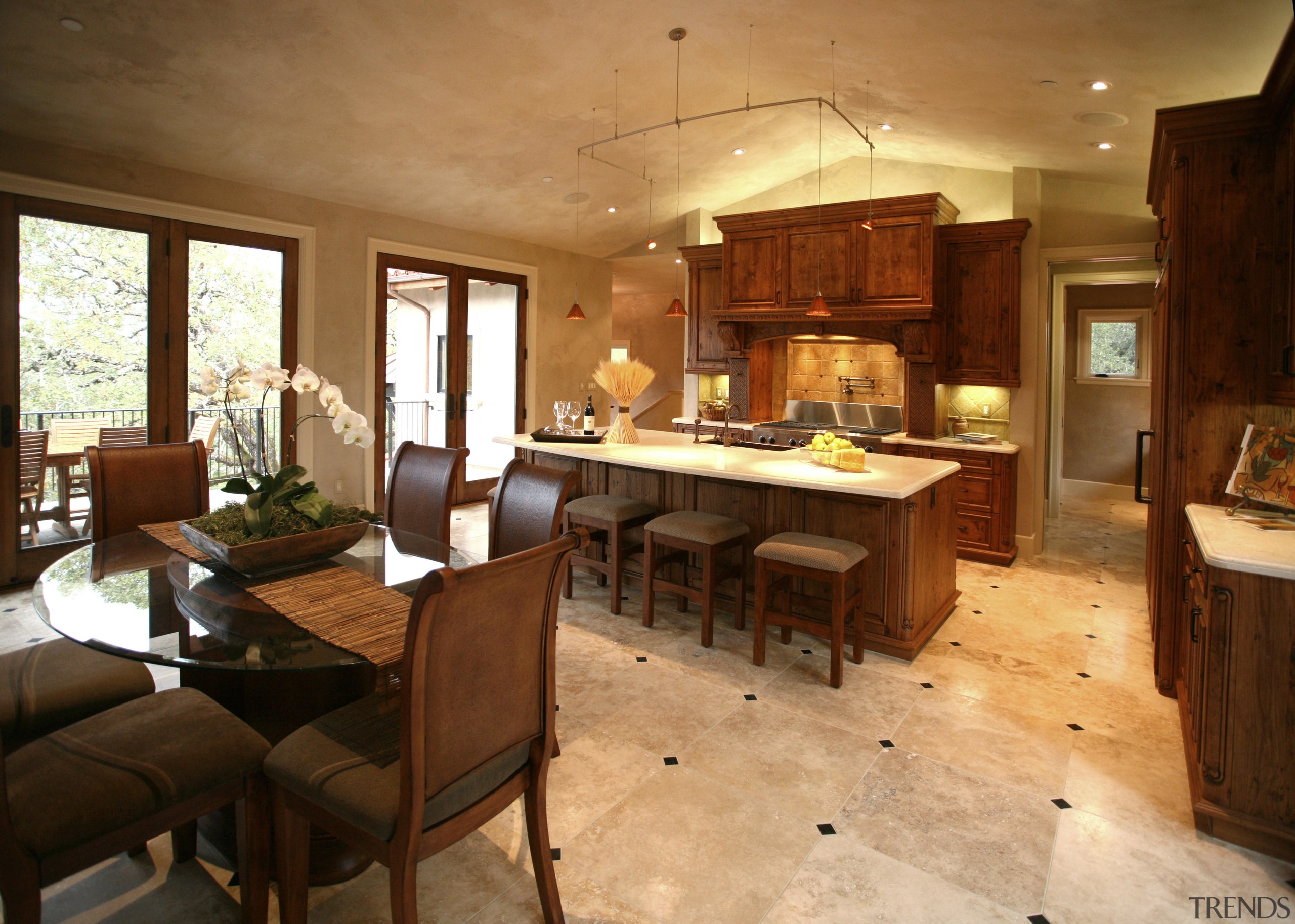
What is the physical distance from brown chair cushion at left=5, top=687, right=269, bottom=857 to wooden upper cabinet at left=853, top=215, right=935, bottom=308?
17.5ft

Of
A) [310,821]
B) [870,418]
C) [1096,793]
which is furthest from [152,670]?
[870,418]

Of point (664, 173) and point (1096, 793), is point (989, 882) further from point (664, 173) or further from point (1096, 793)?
point (664, 173)

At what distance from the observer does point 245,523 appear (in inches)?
88.0

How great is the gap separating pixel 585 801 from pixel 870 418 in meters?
5.02

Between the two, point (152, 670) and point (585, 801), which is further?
point (152, 670)

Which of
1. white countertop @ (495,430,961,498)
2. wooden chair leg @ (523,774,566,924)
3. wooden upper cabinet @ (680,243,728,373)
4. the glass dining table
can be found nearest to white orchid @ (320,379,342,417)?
the glass dining table

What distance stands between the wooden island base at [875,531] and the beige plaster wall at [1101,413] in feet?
15.8

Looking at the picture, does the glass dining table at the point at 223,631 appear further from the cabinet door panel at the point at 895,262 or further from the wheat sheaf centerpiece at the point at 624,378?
the cabinet door panel at the point at 895,262

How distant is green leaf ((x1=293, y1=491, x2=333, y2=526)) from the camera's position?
2.27 metres

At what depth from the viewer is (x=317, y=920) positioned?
1.83 m

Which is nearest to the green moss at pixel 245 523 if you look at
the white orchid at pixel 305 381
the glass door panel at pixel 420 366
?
the white orchid at pixel 305 381

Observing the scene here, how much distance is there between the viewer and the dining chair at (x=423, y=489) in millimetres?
3010

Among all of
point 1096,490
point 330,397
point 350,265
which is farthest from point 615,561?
point 1096,490

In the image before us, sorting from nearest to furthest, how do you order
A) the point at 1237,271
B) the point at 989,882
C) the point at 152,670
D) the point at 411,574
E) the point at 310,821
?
the point at 310,821 < the point at 989,882 < the point at 411,574 < the point at 1237,271 < the point at 152,670
